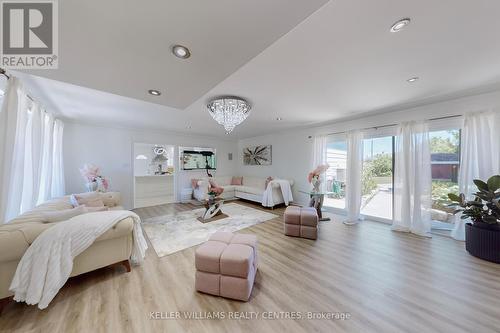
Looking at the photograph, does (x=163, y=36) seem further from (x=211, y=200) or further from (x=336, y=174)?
(x=336, y=174)

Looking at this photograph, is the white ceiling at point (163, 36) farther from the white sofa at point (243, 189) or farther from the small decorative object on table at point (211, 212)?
the white sofa at point (243, 189)

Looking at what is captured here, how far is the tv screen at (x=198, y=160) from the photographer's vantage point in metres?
6.18

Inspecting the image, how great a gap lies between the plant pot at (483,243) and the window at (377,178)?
1253 mm

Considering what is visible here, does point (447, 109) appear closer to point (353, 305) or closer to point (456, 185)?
point (456, 185)

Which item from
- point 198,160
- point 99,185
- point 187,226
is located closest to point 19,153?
point 99,185

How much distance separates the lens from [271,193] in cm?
492

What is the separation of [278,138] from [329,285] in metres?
4.67

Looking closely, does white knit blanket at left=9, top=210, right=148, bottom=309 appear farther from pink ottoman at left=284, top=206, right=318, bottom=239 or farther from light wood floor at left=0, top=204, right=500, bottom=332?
pink ottoman at left=284, top=206, right=318, bottom=239

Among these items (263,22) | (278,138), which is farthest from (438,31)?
(278,138)

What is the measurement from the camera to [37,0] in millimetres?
863

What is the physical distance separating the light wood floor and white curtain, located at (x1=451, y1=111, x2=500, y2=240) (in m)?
1.13

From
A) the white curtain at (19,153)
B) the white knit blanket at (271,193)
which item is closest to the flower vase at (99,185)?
the white curtain at (19,153)

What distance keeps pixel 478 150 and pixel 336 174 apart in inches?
93.4

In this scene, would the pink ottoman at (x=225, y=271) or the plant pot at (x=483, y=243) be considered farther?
the plant pot at (x=483, y=243)
